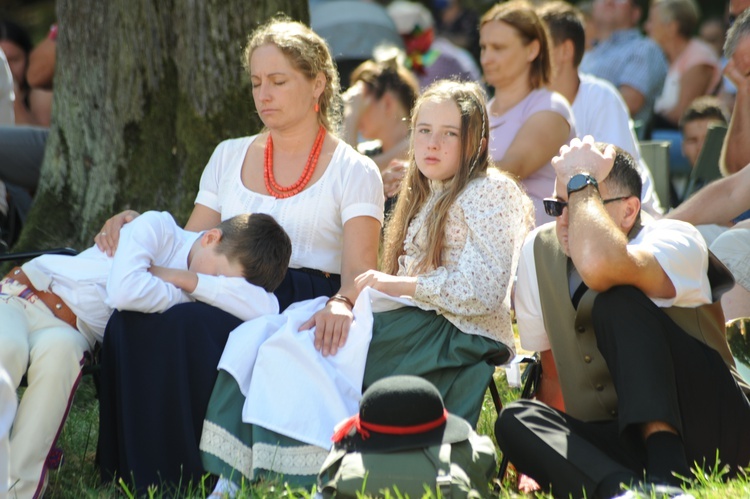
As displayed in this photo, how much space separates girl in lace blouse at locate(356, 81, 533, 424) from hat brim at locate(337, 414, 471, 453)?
0.51 meters

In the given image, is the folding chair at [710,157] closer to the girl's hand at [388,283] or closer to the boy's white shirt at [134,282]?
the girl's hand at [388,283]

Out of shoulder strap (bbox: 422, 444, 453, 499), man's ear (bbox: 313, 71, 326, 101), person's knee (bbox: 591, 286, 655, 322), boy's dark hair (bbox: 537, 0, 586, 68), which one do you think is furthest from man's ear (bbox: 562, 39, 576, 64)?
shoulder strap (bbox: 422, 444, 453, 499)

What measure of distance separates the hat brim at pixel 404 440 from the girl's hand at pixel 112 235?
1.38 m

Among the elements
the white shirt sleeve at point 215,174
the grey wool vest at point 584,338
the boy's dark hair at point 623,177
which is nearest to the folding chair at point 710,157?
the boy's dark hair at point 623,177

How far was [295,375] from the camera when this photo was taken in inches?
143

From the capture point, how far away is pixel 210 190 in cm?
450

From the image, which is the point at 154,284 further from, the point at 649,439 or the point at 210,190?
the point at 649,439

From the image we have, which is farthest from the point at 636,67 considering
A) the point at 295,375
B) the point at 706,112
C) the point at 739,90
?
the point at 295,375

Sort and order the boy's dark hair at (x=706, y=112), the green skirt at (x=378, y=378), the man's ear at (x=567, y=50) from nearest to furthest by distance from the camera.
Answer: the green skirt at (x=378, y=378), the man's ear at (x=567, y=50), the boy's dark hair at (x=706, y=112)

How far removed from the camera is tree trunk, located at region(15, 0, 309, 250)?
522 centimetres

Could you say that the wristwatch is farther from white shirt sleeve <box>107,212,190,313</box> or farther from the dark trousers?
white shirt sleeve <box>107,212,190,313</box>

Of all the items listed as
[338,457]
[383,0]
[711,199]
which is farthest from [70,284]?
[383,0]

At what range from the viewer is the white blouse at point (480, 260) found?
375cm

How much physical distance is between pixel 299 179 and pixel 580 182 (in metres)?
1.34
